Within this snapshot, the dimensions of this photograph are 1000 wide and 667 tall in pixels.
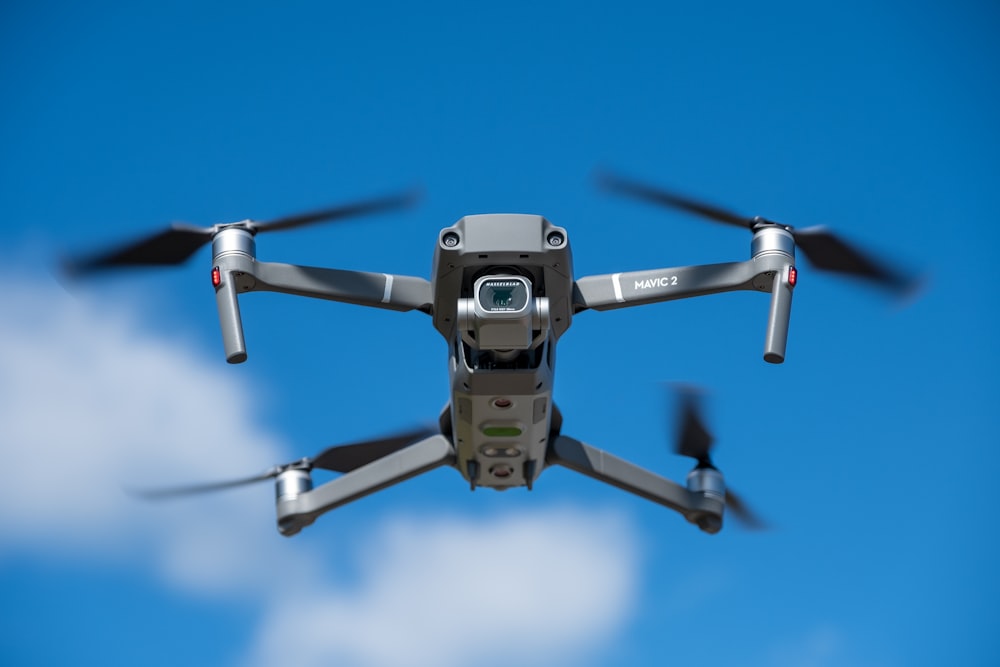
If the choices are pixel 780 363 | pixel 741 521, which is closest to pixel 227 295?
pixel 780 363

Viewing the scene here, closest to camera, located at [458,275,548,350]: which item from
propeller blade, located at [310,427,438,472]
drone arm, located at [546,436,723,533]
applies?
drone arm, located at [546,436,723,533]

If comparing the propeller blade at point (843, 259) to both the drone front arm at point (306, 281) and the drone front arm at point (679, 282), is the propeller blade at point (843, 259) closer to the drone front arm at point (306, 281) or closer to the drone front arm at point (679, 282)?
the drone front arm at point (679, 282)

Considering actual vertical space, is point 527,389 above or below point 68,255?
below

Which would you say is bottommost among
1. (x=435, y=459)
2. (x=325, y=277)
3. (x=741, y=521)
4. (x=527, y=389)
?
(x=741, y=521)

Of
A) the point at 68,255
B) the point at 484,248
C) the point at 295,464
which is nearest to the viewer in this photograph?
the point at 484,248

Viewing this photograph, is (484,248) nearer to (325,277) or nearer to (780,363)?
(325,277)

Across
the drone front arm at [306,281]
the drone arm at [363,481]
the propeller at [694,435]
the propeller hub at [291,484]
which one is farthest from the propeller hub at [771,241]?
the propeller hub at [291,484]

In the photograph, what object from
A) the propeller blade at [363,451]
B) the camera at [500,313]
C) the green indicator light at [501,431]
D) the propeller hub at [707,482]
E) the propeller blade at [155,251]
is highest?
the propeller blade at [155,251]

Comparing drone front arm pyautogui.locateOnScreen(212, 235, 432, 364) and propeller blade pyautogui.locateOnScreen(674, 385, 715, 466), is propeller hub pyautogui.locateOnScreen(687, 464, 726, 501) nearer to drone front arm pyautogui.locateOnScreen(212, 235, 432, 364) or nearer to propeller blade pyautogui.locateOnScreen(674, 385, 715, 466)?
propeller blade pyautogui.locateOnScreen(674, 385, 715, 466)
